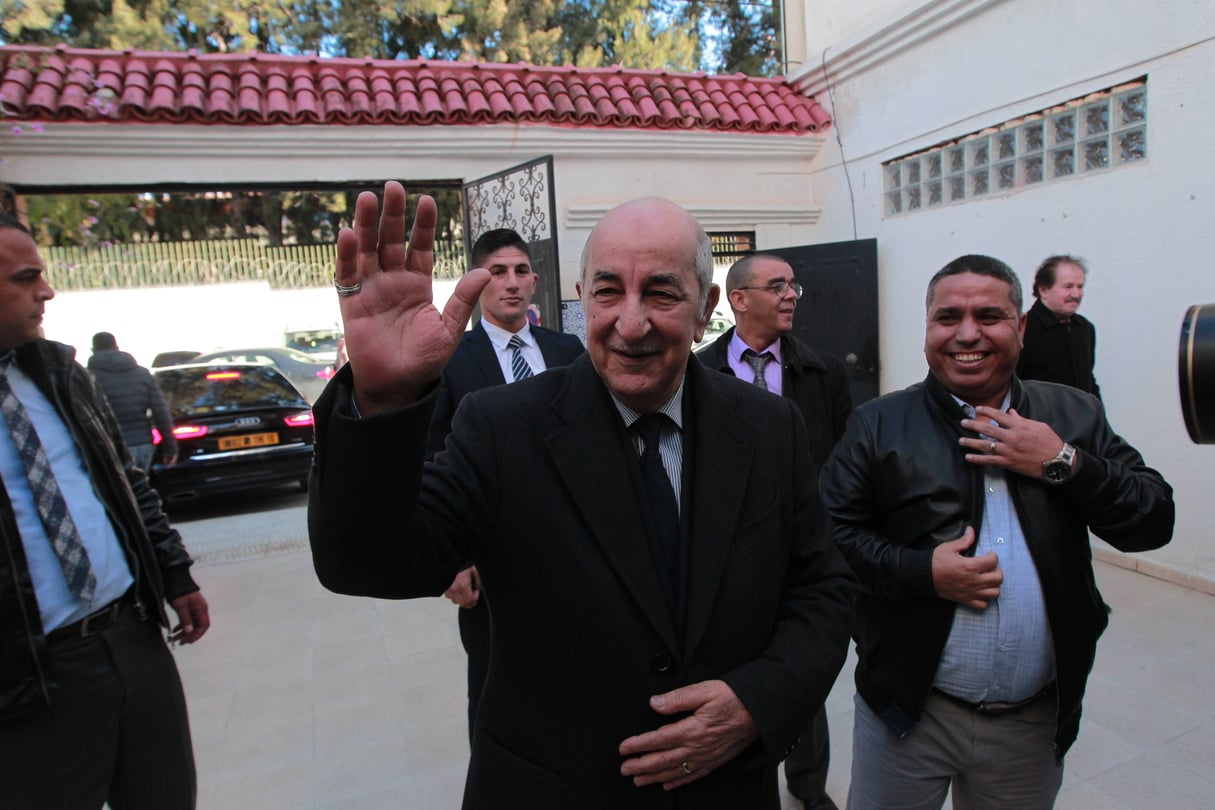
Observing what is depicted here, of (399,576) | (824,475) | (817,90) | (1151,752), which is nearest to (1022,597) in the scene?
(824,475)

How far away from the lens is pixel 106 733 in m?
1.84

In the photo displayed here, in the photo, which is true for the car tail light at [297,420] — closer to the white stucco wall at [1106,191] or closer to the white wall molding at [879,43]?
the white stucco wall at [1106,191]

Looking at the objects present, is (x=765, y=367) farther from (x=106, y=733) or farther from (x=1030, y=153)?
(x=1030, y=153)

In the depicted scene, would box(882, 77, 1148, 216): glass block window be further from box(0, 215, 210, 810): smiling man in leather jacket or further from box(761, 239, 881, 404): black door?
box(0, 215, 210, 810): smiling man in leather jacket

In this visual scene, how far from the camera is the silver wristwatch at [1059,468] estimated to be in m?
1.66

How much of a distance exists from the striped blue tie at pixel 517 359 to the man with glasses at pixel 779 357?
28.0 inches

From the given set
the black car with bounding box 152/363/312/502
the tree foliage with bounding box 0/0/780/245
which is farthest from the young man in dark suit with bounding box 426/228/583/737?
the tree foliage with bounding box 0/0/780/245

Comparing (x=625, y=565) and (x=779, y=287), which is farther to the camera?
(x=779, y=287)

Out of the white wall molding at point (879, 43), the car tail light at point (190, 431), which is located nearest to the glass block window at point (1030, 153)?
the white wall molding at point (879, 43)

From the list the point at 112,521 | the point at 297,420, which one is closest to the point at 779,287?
the point at 112,521

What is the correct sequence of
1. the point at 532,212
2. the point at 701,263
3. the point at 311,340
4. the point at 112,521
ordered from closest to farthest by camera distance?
the point at 701,263 → the point at 112,521 → the point at 532,212 → the point at 311,340

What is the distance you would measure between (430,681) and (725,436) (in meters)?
2.91

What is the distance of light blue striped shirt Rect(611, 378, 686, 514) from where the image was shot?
141 cm

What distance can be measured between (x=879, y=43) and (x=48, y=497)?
6506 millimetres
